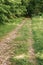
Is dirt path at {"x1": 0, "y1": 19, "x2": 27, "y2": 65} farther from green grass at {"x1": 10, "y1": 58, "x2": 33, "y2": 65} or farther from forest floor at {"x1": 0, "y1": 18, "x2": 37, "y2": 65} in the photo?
green grass at {"x1": 10, "y1": 58, "x2": 33, "y2": 65}

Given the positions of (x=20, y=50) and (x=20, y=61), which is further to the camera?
(x=20, y=50)

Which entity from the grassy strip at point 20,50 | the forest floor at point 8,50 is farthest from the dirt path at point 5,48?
the grassy strip at point 20,50

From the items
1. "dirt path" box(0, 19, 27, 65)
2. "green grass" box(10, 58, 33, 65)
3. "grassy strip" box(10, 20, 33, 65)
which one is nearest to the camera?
"green grass" box(10, 58, 33, 65)

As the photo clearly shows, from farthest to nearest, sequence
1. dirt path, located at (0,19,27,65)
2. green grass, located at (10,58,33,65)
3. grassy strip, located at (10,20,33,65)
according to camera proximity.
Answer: dirt path, located at (0,19,27,65) → grassy strip, located at (10,20,33,65) → green grass, located at (10,58,33,65)

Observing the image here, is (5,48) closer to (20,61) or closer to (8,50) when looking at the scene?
(8,50)

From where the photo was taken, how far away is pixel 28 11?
29719mm

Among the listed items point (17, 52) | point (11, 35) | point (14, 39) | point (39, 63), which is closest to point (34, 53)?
point (17, 52)

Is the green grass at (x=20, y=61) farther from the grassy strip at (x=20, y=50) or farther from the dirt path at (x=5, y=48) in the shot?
the dirt path at (x=5, y=48)

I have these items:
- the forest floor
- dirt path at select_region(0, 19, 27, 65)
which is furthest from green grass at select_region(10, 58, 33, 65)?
dirt path at select_region(0, 19, 27, 65)

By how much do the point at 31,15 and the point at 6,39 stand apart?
1566cm

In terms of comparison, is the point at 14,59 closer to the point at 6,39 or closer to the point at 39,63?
the point at 39,63

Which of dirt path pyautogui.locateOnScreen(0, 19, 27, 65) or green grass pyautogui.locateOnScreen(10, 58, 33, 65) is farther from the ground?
green grass pyautogui.locateOnScreen(10, 58, 33, 65)

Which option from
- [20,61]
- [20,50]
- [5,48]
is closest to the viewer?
[20,61]

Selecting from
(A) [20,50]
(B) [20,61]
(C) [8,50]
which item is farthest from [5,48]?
(B) [20,61]
